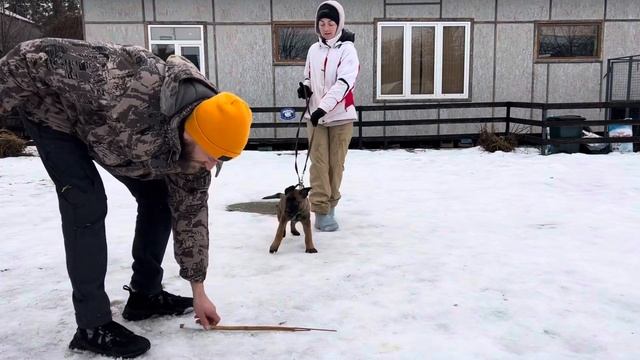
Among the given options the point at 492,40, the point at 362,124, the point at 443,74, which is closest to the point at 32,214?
the point at 362,124

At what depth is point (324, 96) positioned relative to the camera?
15.4 feet

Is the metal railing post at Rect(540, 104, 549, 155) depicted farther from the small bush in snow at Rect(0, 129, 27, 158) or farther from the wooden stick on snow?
the small bush in snow at Rect(0, 129, 27, 158)

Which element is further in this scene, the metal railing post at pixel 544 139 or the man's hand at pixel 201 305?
the metal railing post at pixel 544 139

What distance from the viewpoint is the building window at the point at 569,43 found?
39.8 feet

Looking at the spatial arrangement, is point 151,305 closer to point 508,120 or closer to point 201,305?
point 201,305

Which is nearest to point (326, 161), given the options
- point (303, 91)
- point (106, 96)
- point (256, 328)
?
point (303, 91)

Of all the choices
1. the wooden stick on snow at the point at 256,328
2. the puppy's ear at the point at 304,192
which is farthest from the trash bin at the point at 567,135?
the wooden stick on snow at the point at 256,328

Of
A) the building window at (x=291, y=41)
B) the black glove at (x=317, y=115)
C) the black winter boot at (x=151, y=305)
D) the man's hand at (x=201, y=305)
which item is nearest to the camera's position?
the man's hand at (x=201, y=305)

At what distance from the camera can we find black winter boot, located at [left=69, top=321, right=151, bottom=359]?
249 centimetres

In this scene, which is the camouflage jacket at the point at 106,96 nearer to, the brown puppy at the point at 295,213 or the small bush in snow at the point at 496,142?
the brown puppy at the point at 295,213

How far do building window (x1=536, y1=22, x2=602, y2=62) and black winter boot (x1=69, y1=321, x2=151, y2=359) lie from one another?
11.6 metres

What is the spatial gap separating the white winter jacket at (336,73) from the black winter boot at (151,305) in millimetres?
2178

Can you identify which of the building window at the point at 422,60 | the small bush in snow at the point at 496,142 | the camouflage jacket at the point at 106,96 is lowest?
the small bush in snow at the point at 496,142

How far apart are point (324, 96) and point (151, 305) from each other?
2.40m
